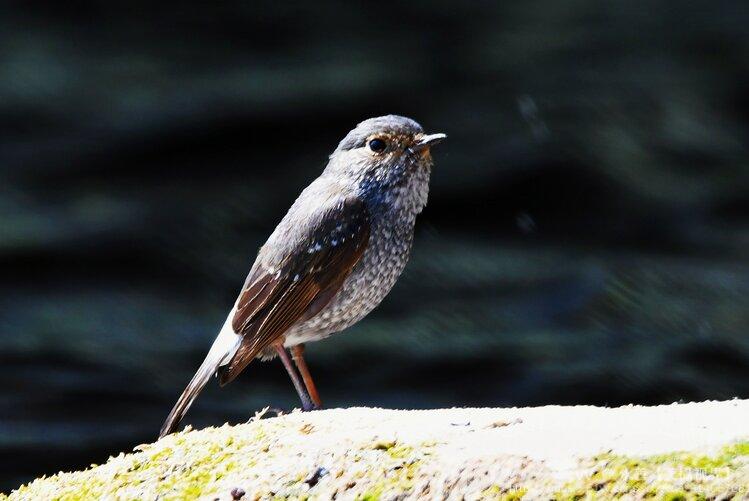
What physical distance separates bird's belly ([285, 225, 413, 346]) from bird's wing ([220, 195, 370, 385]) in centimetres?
4

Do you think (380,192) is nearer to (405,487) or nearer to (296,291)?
(296,291)

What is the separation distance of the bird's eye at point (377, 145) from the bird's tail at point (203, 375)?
1029 mm

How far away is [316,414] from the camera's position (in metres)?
3.79

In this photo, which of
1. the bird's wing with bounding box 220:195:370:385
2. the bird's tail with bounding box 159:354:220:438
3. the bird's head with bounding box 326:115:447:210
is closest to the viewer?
the bird's tail with bounding box 159:354:220:438

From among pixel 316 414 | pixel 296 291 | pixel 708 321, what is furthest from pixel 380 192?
pixel 708 321

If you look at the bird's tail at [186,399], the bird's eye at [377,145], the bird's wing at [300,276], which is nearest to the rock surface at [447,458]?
the bird's tail at [186,399]

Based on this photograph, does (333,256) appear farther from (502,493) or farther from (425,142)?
(502,493)

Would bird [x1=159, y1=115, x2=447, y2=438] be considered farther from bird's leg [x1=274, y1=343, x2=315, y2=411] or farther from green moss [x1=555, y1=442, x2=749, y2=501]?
green moss [x1=555, y1=442, x2=749, y2=501]

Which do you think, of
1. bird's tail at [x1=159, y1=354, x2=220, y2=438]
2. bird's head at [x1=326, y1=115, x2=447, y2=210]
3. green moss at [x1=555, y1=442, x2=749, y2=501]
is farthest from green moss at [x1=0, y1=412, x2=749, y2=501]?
bird's head at [x1=326, y1=115, x2=447, y2=210]

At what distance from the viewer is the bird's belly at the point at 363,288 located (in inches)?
183

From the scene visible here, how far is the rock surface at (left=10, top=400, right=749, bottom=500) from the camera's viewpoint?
2.77 meters

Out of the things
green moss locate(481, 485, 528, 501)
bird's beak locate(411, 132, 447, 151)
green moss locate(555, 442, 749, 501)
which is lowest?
green moss locate(555, 442, 749, 501)

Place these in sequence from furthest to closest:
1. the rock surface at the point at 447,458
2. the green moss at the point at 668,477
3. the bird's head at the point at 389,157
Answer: the bird's head at the point at 389,157, the rock surface at the point at 447,458, the green moss at the point at 668,477

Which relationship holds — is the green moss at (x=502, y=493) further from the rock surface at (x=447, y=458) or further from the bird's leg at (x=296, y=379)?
the bird's leg at (x=296, y=379)
